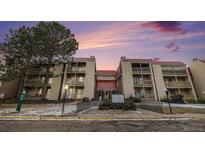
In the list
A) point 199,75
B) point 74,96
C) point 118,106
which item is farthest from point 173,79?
point 74,96

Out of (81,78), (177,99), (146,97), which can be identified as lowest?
(177,99)

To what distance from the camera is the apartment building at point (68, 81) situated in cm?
1753

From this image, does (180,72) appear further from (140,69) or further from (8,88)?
(8,88)

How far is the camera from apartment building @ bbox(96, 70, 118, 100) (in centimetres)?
2053

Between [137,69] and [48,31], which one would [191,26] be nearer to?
[137,69]

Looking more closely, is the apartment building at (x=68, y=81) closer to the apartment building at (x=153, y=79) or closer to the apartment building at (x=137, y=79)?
the apartment building at (x=137, y=79)

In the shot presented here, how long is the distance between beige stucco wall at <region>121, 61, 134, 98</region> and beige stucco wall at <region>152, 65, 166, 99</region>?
426 centimetres

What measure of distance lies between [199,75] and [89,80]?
17824mm

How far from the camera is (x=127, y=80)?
59.6 ft

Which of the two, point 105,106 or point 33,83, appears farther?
point 33,83

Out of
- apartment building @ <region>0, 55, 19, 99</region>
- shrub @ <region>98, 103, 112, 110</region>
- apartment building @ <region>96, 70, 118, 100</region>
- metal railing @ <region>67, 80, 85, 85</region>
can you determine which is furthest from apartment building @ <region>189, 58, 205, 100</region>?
apartment building @ <region>0, 55, 19, 99</region>
